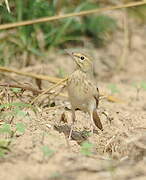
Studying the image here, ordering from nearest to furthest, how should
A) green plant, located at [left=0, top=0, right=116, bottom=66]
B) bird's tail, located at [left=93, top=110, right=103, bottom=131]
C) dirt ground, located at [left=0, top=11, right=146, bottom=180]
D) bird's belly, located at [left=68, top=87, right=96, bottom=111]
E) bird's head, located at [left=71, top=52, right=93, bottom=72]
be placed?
dirt ground, located at [left=0, top=11, right=146, bottom=180] < bird's belly, located at [left=68, top=87, right=96, bottom=111] < bird's head, located at [left=71, top=52, right=93, bottom=72] < bird's tail, located at [left=93, top=110, right=103, bottom=131] < green plant, located at [left=0, top=0, right=116, bottom=66]

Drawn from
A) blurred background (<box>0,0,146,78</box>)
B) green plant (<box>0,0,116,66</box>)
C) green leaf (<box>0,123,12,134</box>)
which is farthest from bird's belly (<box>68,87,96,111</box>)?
green plant (<box>0,0,116,66</box>)

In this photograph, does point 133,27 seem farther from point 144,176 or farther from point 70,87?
point 144,176

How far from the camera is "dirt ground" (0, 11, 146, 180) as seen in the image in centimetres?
369

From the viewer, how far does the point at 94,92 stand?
15.8ft

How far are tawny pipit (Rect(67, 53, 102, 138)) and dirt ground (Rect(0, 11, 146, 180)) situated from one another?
284mm

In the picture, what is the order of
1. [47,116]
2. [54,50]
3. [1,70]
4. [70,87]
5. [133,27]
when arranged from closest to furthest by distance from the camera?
[70,87], [47,116], [1,70], [54,50], [133,27]

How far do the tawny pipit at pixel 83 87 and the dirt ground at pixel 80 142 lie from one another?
0.28m

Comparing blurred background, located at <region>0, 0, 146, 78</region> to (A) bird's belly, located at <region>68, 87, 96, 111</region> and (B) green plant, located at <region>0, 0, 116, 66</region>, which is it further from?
(A) bird's belly, located at <region>68, 87, 96, 111</region>

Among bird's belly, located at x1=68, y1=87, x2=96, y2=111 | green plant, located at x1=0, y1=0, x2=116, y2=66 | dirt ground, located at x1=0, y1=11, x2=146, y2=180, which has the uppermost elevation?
green plant, located at x1=0, y1=0, x2=116, y2=66

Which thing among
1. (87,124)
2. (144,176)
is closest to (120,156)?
(144,176)

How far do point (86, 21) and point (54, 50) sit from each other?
0.76 m

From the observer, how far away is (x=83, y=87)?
15.5 feet

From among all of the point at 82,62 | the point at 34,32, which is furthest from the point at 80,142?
the point at 34,32

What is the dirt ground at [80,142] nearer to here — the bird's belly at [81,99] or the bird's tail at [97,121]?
the bird's tail at [97,121]
